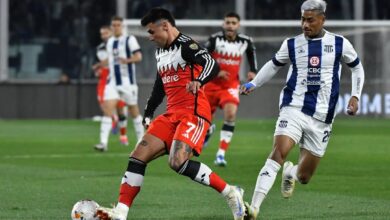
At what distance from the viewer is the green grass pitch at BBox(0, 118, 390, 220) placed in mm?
11742

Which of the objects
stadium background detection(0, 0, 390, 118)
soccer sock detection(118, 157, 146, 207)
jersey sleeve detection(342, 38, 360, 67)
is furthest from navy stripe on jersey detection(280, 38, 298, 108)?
stadium background detection(0, 0, 390, 118)

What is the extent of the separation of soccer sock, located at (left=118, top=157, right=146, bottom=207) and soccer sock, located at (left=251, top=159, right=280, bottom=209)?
1117 millimetres

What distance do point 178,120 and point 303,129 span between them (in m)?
1.34

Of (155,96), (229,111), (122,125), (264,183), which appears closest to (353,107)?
(264,183)

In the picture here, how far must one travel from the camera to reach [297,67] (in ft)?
37.4

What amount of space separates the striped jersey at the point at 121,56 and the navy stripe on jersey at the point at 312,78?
10.9 meters

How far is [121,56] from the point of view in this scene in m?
22.2

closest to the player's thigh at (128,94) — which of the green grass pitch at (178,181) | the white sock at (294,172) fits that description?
the green grass pitch at (178,181)

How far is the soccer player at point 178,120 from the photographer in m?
10.4

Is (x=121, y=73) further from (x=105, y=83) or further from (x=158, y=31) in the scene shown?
(x=158, y=31)

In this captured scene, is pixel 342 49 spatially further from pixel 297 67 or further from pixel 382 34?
pixel 382 34

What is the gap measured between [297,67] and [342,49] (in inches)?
Answer: 18.9

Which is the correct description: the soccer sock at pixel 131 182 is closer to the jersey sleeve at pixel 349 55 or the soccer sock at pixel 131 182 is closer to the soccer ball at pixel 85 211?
the soccer ball at pixel 85 211

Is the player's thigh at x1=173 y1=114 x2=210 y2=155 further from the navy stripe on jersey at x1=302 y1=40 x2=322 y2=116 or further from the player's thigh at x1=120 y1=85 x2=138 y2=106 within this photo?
the player's thigh at x1=120 y1=85 x2=138 y2=106
